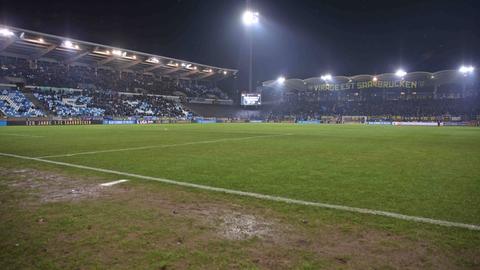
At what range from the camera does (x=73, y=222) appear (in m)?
3.92

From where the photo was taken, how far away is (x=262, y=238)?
3.43 meters

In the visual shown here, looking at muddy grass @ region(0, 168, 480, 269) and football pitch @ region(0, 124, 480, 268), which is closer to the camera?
muddy grass @ region(0, 168, 480, 269)

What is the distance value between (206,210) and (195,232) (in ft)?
2.80

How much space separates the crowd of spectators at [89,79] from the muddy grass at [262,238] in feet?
167

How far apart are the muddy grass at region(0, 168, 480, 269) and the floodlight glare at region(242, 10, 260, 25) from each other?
41.8 meters

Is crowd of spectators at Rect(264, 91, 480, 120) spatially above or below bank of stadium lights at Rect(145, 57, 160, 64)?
below

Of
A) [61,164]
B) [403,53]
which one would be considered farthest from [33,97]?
[403,53]

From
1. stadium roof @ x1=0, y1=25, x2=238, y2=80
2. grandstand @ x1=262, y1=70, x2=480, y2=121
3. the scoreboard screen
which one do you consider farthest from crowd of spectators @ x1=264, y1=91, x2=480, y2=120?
stadium roof @ x1=0, y1=25, x2=238, y2=80

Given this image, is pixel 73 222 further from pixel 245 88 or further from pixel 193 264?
pixel 245 88

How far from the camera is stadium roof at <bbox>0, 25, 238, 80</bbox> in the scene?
41156 mm

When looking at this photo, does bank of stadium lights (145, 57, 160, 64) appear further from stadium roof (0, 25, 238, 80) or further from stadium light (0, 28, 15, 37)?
stadium light (0, 28, 15, 37)

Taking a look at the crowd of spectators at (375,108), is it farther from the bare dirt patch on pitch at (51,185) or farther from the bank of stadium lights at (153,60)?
the bare dirt patch on pitch at (51,185)

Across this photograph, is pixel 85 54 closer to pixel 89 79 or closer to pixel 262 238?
pixel 89 79

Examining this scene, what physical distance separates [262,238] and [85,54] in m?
54.0
